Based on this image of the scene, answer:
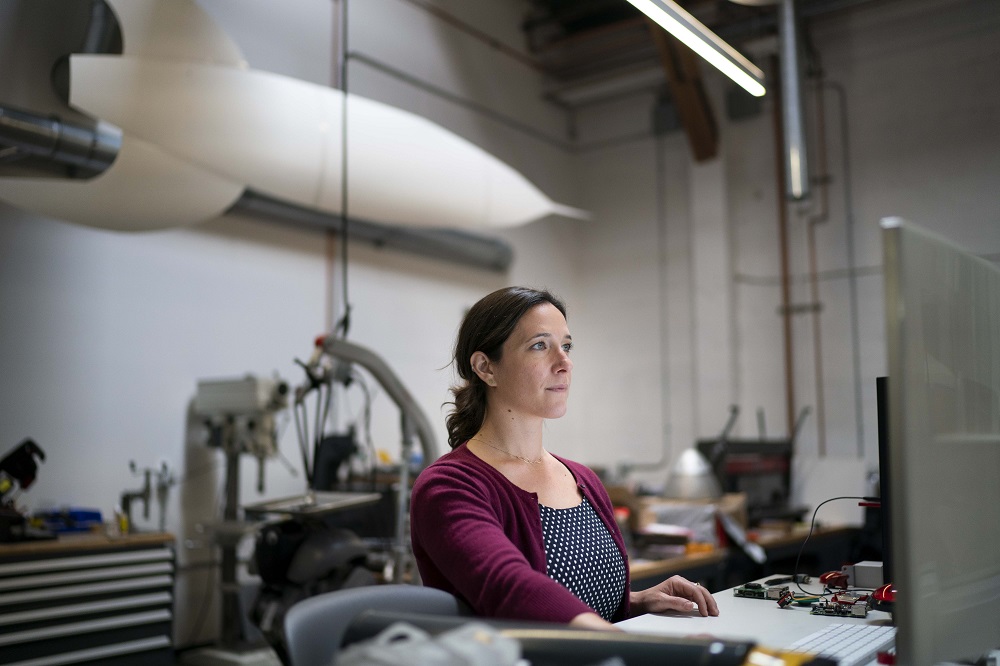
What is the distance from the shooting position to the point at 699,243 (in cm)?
617

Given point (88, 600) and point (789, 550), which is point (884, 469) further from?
point (789, 550)

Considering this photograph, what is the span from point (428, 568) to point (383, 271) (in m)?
4.03

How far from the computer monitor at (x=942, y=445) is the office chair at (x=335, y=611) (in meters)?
0.61

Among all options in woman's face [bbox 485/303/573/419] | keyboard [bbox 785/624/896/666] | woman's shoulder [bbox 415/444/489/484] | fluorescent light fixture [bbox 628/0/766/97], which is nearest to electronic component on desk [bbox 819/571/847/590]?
keyboard [bbox 785/624/896/666]

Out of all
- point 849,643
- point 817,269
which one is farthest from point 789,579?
point 817,269

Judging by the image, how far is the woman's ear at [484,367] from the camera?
1.60 meters

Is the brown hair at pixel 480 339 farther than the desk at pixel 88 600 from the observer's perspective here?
No

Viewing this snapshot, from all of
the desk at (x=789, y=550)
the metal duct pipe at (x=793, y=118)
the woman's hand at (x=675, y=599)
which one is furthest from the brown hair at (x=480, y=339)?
the desk at (x=789, y=550)

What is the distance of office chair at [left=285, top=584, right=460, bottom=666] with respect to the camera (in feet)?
3.50

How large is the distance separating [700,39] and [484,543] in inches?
66.0

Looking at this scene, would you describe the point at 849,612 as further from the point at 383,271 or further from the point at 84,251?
the point at 383,271

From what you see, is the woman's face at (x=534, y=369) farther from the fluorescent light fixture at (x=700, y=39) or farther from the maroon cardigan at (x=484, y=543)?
the fluorescent light fixture at (x=700, y=39)

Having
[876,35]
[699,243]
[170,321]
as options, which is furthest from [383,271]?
[876,35]

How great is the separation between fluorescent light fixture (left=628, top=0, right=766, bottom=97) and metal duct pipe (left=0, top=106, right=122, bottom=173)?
7.56 feet
